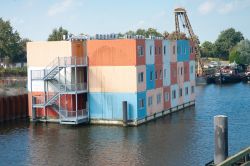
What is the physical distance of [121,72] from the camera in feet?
178

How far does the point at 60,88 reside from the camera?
181ft

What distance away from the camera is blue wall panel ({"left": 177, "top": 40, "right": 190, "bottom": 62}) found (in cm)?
6925

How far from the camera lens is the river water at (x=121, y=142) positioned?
38.5 meters

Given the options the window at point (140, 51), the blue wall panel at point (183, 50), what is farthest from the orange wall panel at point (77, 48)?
the blue wall panel at point (183, 50)

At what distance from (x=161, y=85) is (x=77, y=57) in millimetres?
12360

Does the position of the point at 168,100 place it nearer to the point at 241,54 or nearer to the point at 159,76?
the point at 159,76

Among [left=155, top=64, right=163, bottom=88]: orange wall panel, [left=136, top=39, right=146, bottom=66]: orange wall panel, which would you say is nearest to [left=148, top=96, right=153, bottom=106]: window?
[left=155, top=64, right=163, bottom=88]: orange wall panel

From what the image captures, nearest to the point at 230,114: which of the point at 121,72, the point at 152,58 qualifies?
the point at 152,58

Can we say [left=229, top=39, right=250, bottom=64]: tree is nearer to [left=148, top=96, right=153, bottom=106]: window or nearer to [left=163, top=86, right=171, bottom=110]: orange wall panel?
Result: [left=163, top=86, right=171, bottom=110]: orange wall panel

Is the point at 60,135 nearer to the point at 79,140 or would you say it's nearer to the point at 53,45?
the point at 79,140

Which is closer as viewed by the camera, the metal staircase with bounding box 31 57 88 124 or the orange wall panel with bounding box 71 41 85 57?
the metal staircase with bounding box 31 57 88 124

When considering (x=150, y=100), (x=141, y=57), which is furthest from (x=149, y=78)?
(x=141, y=57)

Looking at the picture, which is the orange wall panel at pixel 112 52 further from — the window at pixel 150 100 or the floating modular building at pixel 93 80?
the window at pixel 150 100

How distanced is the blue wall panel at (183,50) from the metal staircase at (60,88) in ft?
60.0
